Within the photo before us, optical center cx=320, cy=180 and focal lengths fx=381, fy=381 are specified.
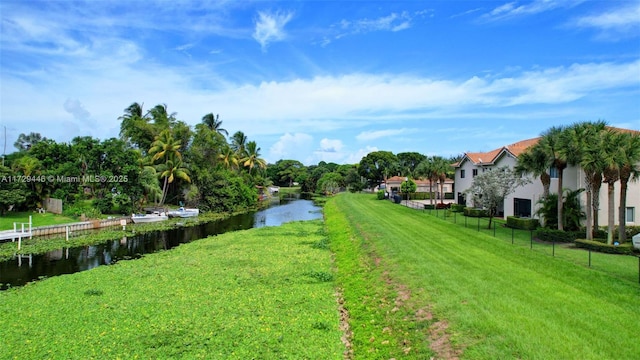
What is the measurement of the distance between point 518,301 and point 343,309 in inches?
249

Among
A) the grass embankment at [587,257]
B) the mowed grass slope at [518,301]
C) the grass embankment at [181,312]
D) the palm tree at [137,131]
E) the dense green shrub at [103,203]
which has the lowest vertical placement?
the grass embankment at [181,312]

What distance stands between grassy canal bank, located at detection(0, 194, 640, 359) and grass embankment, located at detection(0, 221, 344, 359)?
0.06 meters

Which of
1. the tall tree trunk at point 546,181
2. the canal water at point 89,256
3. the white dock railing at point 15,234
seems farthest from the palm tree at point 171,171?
the tall tree trunk at point 546,181

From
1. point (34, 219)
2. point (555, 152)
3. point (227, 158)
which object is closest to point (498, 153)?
point (555, 152)

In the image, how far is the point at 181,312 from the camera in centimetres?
1438

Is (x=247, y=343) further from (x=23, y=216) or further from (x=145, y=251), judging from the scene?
(x=23, y=216)

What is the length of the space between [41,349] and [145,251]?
17.9 metres

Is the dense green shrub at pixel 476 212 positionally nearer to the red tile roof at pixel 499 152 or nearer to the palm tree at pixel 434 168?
the red tile roof at pixel 499 152

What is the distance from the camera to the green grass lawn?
35.9 meters

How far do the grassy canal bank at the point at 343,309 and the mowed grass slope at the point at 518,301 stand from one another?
0.15 feet

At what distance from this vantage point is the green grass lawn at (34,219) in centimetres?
3588

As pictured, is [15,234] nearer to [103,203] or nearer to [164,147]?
[103,203]

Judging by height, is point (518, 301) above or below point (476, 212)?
below

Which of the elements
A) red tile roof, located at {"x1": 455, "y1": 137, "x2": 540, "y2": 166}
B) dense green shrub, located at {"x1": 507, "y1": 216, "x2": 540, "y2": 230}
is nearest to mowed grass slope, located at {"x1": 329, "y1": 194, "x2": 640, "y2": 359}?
dense green shrub, located at {"x1": 507, "y1": 216, "x2": 540, "y2": 230}
